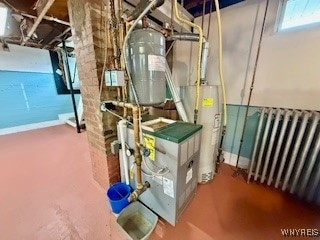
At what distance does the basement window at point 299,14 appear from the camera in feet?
4.58

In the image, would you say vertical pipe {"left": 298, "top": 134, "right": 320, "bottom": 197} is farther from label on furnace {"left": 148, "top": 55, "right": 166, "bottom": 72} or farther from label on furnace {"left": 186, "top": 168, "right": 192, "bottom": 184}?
label on furnace {"left": 148, "top": 55, "right": 166, "bottom": 72}

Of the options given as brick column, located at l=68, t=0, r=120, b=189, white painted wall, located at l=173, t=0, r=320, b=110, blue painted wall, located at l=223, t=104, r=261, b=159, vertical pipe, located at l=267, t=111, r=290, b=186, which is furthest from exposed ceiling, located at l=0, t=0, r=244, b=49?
vertical pipe, located at l=267, t=111, r=290, b=186

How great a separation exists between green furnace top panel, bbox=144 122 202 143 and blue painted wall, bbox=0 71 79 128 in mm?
4489

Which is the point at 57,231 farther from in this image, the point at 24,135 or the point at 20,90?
the point at 20,90

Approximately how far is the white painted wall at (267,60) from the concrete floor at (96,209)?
1083 mm

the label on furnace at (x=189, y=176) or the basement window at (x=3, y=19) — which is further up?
the basement window at (x=3, y=19)

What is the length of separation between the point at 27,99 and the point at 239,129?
203 inches

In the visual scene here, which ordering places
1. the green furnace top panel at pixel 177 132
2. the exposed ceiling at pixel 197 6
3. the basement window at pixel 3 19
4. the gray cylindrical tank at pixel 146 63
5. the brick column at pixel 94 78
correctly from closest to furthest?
the green furnace top panel at pixel 177 132 → the gray cylindrical tank at pixel 146 63 → the brick column at pixel 94 78 → the exposed ceiling at pixel 197 6 → the basement window at pixel 3 19

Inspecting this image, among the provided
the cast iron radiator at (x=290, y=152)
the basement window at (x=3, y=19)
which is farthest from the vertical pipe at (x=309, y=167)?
the basement window at (x=3, y=19)

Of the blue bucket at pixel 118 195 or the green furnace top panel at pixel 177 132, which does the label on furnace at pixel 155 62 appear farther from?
the blue bucket at pixel 118 195

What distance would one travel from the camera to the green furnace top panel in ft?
3.35

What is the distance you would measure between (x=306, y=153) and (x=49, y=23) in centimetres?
421

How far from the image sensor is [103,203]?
1.49m

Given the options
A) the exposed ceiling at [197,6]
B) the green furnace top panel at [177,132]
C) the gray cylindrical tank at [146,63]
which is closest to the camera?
the green furnace top panel at [177,132]
